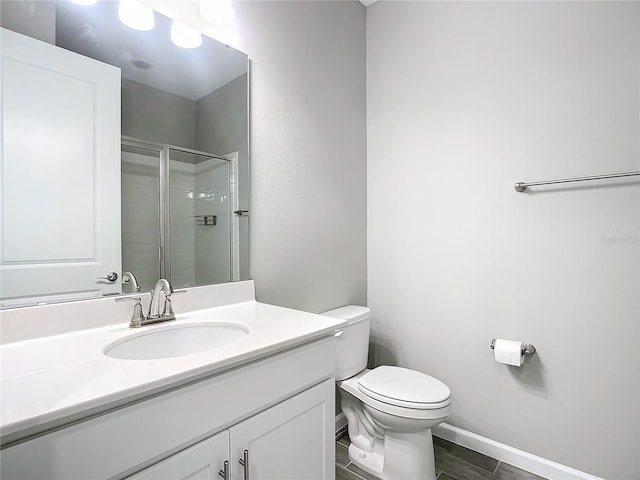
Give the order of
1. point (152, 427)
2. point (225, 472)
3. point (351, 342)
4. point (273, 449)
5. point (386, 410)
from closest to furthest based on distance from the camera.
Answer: point (152, 427) < point (225, 472) < point (273, 449) < point (386, 410) < point (351, 342)

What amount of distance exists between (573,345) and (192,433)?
5.30 ft

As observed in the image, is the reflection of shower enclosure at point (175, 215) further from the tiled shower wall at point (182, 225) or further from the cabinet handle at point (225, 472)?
the cabinet handle at point (225, 472)

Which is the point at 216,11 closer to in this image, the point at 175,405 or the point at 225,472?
the point at 175,405

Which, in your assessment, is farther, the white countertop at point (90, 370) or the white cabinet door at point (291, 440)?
the white cabinet door at point (291, 440)

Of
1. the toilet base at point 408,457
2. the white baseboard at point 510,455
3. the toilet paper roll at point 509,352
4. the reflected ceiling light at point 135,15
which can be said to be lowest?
the white baseboard at point 510,455

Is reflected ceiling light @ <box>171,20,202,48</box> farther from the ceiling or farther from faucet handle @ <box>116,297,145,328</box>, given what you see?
faucet handle @ <box>116,297,145,328</box>

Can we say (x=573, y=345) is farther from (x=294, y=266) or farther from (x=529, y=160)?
(x=294, y=266)

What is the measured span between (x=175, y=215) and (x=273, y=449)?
0.87 metres

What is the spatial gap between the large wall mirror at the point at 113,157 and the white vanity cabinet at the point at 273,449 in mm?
607

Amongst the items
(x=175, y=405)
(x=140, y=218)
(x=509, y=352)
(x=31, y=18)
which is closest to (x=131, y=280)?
(x=140, y=218)

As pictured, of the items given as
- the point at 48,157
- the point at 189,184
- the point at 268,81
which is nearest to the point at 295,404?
the point at 189,184

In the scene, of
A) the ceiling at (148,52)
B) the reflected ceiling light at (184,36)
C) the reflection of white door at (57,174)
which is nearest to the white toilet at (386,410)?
the reflection of white door at (57,174)

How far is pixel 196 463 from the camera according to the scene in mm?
763

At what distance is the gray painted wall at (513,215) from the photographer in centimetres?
140
